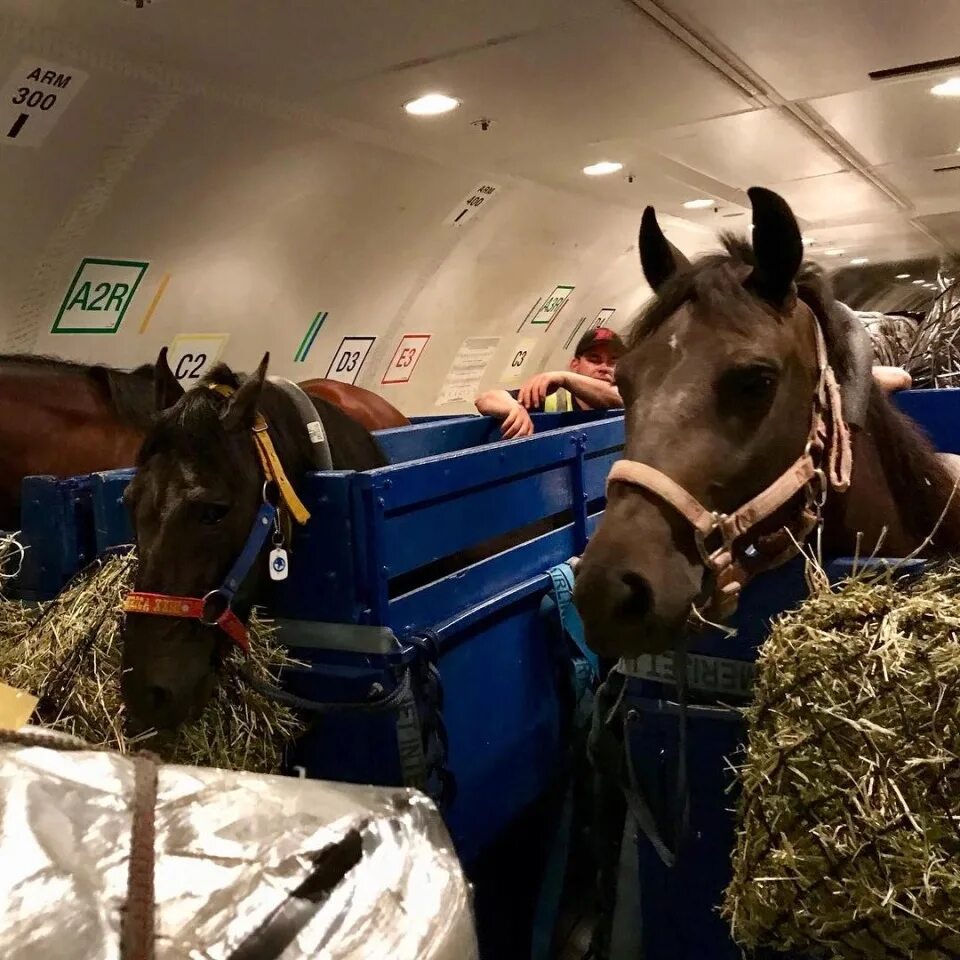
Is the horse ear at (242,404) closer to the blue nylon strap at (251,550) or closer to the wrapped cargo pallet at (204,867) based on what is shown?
the blue nylon strap at (251,550)

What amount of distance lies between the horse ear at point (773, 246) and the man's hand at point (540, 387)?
66.7 inches

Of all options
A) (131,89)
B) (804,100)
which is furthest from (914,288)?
(131,89)

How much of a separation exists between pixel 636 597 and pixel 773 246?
0.56 metres

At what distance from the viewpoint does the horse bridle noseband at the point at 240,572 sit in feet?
4.59

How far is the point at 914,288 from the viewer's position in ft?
37.8

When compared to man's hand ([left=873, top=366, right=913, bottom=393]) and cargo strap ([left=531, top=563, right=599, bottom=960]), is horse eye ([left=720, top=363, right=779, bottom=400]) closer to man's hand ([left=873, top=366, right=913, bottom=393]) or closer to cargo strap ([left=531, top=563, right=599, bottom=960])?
cargo strap ([left=531, top=563, right=599, bottom=960])

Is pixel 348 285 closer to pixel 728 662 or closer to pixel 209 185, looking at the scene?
pixel 209 185

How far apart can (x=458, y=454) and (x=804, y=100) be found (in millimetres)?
2931

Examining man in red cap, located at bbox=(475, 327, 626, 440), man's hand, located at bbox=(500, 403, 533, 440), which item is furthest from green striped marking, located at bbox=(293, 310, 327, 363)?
man's hand, located at bbox=(500, 403, 533, 440)

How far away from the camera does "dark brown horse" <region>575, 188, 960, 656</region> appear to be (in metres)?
1.15

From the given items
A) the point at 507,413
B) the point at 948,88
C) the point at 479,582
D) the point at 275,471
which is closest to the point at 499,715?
the point at 479,582

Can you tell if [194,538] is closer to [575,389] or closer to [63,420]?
[63,420]

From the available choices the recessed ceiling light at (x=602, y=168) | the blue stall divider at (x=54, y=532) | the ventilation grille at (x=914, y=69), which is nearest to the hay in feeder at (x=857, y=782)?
the blue stall divider at (x=54, y=532)

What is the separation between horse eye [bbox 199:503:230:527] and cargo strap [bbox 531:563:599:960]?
86 cm
